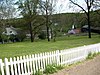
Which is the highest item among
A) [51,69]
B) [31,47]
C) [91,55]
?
[51,69]

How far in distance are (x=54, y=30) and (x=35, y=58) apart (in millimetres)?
43032

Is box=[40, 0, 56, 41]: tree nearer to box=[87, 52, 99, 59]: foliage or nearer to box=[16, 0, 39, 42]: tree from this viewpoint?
box=[16, 0, 39, 42]: tree

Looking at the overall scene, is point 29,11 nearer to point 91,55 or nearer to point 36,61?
point 91,55

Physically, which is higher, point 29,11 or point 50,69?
point 29,11

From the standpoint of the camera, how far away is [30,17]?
5225 centimetres

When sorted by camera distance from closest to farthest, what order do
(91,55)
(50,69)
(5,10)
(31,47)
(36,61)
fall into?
1. (36,61)
2. (50,69)
3. (91,55)
4. (31,47)
5. (5,10)

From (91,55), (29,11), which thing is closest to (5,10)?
(29,11)

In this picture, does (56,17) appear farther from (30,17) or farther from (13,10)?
(13,10)

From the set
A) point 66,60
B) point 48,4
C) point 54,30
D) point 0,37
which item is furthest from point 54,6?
point 66,60

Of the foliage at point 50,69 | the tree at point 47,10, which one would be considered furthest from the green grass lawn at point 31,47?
the tree at point 47,10

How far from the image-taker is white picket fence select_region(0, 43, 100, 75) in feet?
26.2

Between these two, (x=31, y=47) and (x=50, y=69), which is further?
(x=31, y=47)

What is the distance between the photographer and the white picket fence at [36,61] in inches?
315

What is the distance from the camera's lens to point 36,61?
9.26 meters
